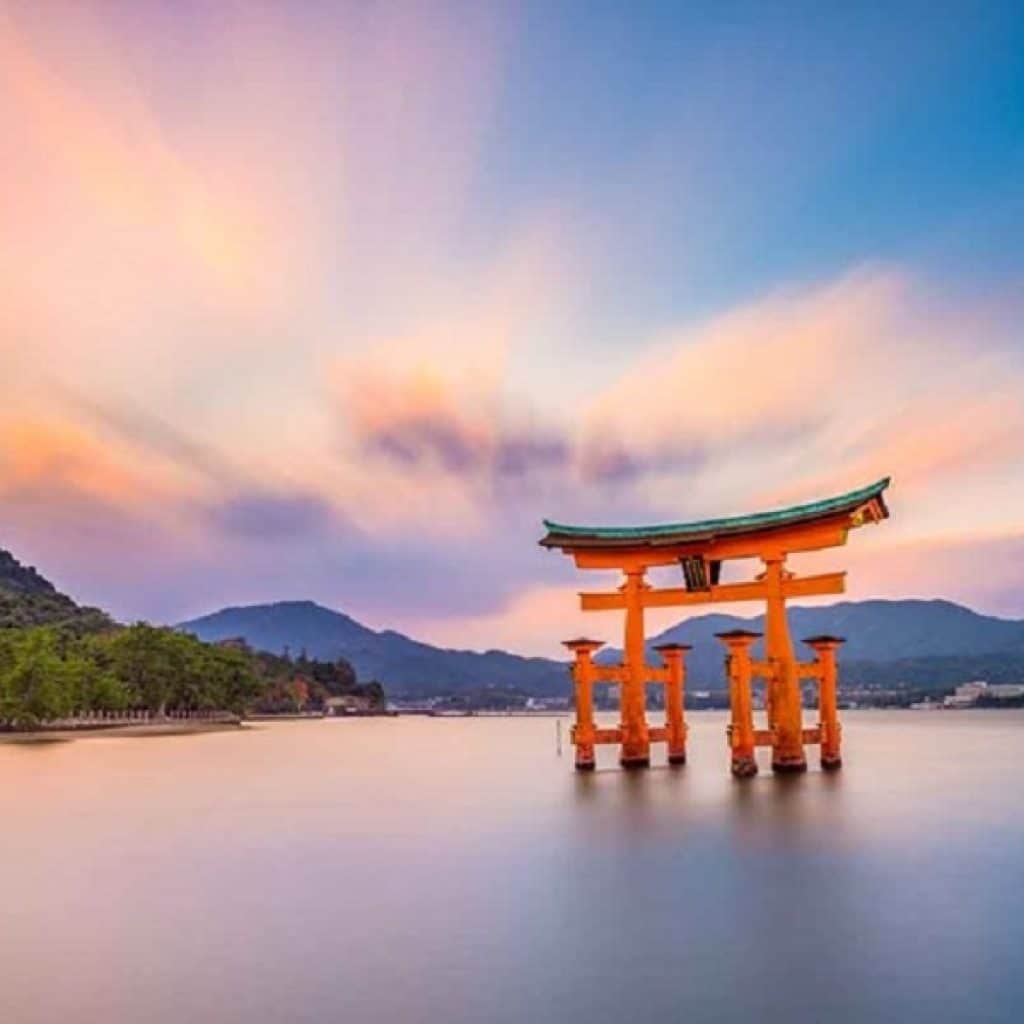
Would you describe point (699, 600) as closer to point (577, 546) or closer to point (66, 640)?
point (577, 546)

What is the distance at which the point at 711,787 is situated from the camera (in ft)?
96.3

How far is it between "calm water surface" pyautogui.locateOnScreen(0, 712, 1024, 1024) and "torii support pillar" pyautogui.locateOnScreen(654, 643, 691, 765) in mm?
3954

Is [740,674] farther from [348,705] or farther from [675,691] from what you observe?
[348,705]

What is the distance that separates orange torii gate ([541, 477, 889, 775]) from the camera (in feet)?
83.6

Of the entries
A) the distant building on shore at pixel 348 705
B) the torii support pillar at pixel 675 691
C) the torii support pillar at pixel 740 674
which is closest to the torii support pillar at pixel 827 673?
the torii support pillar at pixel 740 674

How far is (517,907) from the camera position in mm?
13211

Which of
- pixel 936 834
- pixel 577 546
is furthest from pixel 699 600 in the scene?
pixel 936 834

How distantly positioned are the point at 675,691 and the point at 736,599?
17.4 feet

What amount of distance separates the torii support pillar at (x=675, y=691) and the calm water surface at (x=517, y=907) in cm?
395

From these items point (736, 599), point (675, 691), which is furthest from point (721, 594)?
point (675, 691)

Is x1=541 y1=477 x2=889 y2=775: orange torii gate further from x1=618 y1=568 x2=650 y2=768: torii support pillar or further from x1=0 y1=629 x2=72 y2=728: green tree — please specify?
x1=0 y1=629 x2=72 y2=728: green tree

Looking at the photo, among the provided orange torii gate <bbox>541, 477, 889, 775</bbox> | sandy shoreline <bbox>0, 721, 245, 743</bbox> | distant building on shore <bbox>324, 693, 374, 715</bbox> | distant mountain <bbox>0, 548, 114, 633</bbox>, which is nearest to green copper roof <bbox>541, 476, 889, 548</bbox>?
orange torii gate <bbox>541, 477, 889, 775</bbox>

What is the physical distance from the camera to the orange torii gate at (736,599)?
1003 inches

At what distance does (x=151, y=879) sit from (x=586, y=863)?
22.2 feet
